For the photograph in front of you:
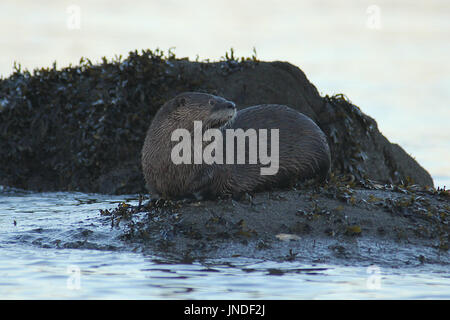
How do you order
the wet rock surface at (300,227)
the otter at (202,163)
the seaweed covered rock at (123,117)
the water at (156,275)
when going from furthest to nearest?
the seaweed covered rock at (123,117) → the otter at (202,163) → the wet rock surface at (300,227) → the water at (156,275)

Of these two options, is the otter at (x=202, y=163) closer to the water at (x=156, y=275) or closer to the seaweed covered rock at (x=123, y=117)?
the water at (x=156, y=275)

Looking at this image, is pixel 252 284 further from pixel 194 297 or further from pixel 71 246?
pixel 71 246

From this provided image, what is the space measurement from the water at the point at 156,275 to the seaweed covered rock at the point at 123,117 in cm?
374

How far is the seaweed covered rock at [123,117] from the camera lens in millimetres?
10422

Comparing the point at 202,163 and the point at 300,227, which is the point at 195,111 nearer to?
the point at 202,163

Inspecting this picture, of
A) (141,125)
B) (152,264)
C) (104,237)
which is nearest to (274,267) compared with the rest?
(152,264)

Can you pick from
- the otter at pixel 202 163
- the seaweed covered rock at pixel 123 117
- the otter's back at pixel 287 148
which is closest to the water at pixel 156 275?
the otter at pixel 202 163

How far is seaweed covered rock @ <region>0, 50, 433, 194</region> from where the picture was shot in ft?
34.2

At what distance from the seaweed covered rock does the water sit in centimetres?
374

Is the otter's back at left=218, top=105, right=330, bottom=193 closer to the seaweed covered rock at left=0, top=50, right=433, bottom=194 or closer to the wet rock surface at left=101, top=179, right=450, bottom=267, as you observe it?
the wet rock surface at left=101, top=179, right=450, bottom=267

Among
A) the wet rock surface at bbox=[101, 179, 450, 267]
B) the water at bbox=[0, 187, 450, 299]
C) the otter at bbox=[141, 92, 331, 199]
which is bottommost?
the water at bbox=[0, 187, 450, 299]

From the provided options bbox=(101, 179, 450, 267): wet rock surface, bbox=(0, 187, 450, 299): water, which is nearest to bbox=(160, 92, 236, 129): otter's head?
bbox=(101, 179, 450, 267): wet rock surface

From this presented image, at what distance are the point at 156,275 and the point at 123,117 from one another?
19.5 feet

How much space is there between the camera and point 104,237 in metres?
6.37
